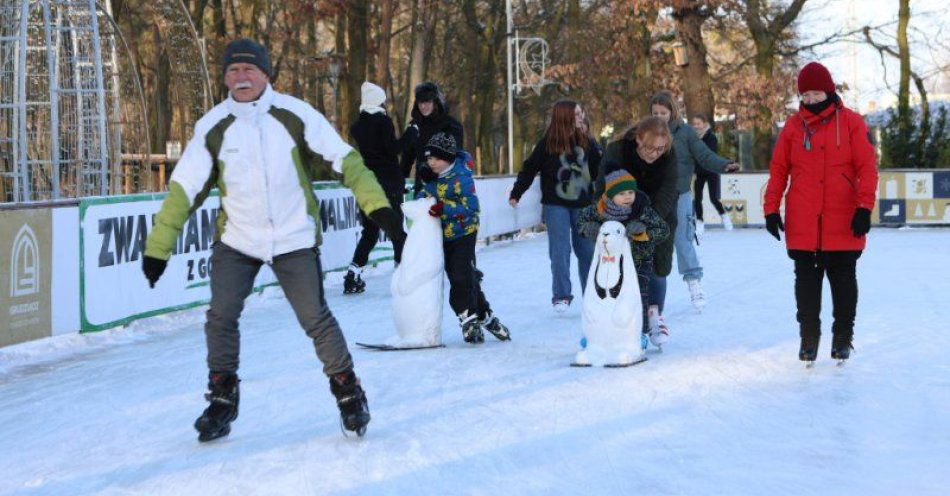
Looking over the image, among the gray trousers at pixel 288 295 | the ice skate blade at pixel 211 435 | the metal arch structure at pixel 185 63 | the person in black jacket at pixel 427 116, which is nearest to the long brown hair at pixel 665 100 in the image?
the person in black jacket at pixel 427 116

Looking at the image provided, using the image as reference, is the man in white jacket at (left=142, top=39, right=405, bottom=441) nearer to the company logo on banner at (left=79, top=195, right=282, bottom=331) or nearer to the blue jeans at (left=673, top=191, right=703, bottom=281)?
the company logo on banner at (left=79, top=195, right=282, bottom=331)

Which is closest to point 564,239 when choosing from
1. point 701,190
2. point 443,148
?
point 443,148

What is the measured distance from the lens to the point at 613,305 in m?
7.55

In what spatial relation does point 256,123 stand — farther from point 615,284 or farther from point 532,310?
point 532,310

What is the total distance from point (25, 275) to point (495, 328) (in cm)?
293

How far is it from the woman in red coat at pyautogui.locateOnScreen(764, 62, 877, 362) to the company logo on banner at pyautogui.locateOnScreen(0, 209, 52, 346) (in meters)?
4.55

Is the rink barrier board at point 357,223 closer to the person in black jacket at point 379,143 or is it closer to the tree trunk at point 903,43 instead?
the person in black jacket at point 379,143

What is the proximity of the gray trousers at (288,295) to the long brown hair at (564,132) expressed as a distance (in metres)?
4.27

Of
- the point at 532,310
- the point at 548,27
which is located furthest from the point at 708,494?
the point at 548,27

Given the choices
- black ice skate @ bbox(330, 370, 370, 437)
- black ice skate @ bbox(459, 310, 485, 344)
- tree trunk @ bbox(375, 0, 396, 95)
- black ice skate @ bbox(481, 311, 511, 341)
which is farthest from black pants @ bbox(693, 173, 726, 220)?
black ice skate @ bbox(330, 370, 370, 437)

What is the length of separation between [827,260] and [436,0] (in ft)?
67.3

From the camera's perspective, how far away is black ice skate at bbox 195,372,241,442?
18.8 ft

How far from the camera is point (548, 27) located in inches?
1475

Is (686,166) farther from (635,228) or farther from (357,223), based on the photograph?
(357,223)
